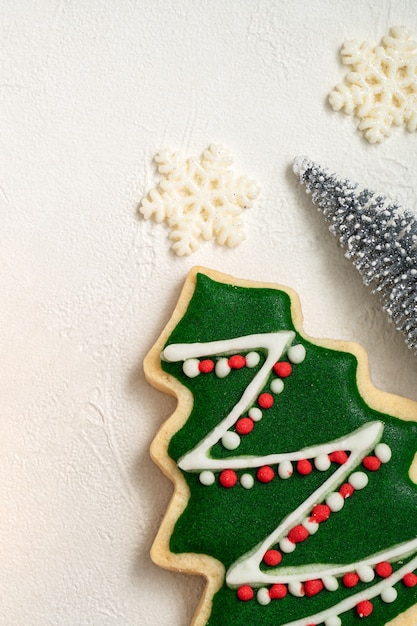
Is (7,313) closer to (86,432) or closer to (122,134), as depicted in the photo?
(86,432)

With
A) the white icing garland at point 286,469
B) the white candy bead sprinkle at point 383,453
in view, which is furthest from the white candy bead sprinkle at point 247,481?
the white candy bead sprinkle at point 383,453

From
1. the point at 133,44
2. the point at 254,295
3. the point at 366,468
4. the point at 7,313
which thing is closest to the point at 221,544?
the point at 366,468

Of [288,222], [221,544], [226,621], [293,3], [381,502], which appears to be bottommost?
[226,621]

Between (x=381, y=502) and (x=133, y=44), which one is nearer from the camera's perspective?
(x=381, y=502)

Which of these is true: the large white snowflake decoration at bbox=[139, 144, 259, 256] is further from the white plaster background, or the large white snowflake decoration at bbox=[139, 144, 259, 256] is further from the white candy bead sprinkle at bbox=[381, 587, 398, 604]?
the white candy bead sprinkle at bbox=[381, 587, 398, 604]

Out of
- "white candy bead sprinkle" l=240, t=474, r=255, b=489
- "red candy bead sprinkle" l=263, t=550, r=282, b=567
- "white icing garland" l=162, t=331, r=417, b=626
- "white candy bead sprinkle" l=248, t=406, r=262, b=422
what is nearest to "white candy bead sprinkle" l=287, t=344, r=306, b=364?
"white icing garland" l=162, t=331, r=417, b=626

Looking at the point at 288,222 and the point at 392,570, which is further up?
the point at 288,222

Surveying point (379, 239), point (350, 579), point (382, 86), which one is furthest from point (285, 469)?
point (382, 86)

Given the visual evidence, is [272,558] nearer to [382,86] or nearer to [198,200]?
[198,200]
